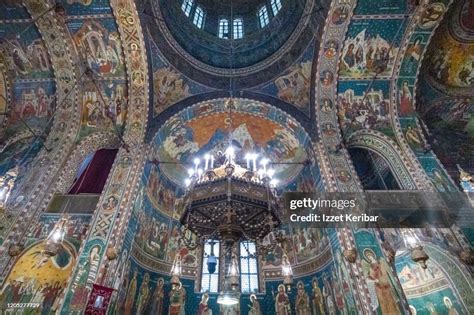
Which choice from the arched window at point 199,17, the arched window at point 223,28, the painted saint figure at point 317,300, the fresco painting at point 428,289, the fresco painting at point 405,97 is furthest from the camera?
the arched window at point 223,28

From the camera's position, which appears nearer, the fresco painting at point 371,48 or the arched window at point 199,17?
the fresco painting at point 371,48

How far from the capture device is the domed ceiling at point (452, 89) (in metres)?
9.35

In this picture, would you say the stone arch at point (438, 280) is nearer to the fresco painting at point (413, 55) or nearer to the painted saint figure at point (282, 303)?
the painted saint figure at point (282, 303)

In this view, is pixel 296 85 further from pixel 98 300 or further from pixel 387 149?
pixel 98 300

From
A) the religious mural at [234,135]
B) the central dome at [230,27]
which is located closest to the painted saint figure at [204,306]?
the religious mural at [234,135]

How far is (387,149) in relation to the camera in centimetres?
988

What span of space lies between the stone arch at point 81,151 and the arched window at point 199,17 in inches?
272

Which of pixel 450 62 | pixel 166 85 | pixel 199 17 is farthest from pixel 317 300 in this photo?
pixel 199 17

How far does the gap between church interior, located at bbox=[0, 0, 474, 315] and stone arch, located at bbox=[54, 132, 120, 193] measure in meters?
A: 0.07

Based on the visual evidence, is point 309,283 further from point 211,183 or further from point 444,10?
point 444,10

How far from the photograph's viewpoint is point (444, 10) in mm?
8867

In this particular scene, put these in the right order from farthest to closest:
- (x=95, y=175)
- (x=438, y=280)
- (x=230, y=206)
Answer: (x=95, y=175) < (x=438, y=280) < (x=230, y=206)

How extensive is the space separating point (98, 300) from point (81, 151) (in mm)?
5651

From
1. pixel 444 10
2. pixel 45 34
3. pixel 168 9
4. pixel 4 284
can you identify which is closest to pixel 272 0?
pixel 168 9
